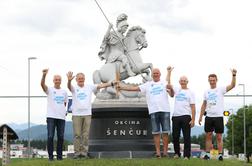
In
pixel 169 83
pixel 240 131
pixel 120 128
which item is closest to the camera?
pixel 169 83

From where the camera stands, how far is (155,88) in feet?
44.8

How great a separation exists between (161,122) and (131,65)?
5990mm

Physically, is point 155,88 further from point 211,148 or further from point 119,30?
point 119,30

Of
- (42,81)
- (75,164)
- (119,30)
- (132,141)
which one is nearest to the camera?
(75,164)

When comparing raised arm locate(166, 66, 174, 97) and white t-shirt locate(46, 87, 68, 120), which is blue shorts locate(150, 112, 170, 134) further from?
white t-shirt locate(46, 87, 68, 120)

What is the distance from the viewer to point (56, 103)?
13.5 metres

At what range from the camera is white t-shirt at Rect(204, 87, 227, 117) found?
44.3ft

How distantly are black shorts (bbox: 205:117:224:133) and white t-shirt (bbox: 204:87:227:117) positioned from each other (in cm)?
10

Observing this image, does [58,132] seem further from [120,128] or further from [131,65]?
[131,65]

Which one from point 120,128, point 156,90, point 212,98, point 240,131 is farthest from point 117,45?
point 240,131

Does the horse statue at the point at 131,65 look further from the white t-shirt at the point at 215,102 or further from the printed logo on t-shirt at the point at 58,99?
the white t-shirt at the point at 215,102

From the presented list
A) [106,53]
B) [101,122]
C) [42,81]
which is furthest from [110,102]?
[42,81]

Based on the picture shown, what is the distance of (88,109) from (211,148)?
324cm

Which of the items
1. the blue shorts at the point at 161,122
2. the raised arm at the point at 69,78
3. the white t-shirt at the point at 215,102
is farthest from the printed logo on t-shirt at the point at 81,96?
the white t-shirt at the point at 215,102
